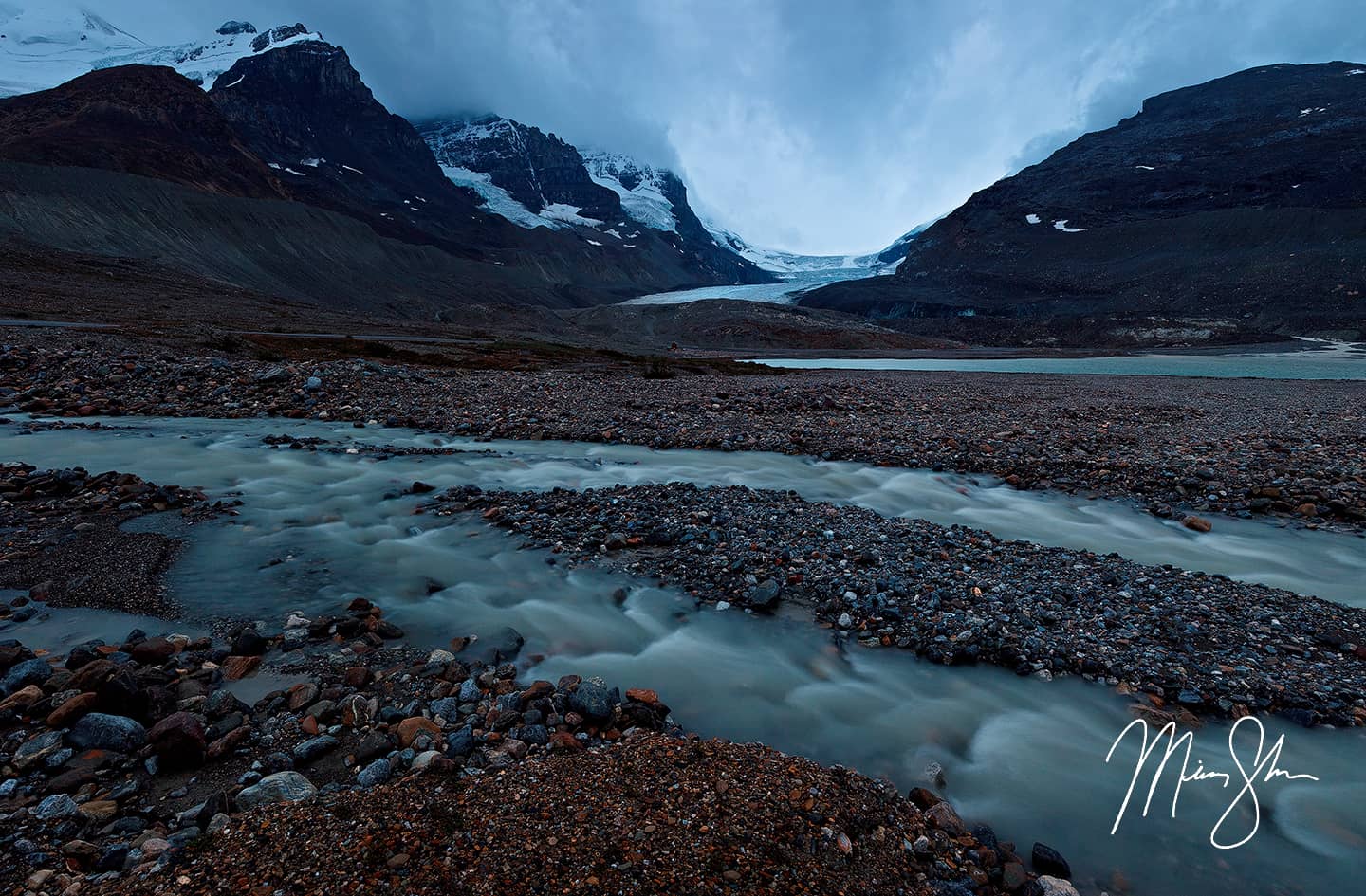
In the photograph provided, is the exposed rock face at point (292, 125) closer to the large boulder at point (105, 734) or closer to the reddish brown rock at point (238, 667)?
the reddish brown rock at point (238, 667)

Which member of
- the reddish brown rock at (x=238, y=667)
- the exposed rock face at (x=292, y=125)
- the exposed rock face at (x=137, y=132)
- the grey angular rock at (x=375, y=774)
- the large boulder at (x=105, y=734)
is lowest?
the reddish brown rock at (x=238, y=667)

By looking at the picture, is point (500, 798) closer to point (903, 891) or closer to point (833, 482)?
point (903, 891)

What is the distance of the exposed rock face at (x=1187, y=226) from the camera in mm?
112062

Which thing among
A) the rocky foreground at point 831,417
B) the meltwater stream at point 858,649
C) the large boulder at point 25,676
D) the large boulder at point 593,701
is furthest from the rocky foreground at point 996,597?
the large boulder at point 25,676

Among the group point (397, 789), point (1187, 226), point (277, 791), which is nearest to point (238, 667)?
point (277, 791)

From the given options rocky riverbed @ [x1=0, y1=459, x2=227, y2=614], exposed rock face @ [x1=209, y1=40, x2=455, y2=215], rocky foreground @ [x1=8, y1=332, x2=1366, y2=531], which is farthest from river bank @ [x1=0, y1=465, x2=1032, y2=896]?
exposed rock face @ [x1=209, y1=40, x2=455, y2=215]

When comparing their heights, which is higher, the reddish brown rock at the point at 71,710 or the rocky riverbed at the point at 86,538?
the reddish brown rock at the point at 71,710

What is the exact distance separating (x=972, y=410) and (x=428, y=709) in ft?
69.6


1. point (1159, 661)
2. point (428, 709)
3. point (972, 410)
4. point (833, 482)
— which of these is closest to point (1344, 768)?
point (1159, 661)

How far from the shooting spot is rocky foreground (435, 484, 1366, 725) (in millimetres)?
5473

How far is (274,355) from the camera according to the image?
2561 cm
